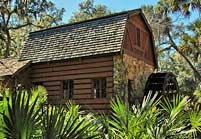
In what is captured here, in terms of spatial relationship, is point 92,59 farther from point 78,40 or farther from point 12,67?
point 12,67

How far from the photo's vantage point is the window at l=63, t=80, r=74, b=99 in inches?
592

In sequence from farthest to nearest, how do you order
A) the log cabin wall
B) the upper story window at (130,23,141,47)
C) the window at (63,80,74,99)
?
the upper story window at (130,23,141,47)
the window at (63,80,74,99)
the log cabin wall

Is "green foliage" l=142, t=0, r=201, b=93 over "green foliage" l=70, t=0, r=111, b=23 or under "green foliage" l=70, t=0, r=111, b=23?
under

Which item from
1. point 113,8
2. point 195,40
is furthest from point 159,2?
point 113,8

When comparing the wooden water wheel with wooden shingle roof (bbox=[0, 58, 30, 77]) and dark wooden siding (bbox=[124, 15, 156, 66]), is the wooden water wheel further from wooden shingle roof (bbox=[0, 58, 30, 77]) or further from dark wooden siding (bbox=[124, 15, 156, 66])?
wooden shingle roof (bbox=[0, 58, 30, 77])

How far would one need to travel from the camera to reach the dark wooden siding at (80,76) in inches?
537

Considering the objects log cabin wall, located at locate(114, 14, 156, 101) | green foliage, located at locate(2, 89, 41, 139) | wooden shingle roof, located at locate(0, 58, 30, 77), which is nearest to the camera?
green foliage, located at locate(2, 89, 41, 139)

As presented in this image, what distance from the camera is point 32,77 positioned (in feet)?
54.1

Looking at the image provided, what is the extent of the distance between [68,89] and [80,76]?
47.8 inches

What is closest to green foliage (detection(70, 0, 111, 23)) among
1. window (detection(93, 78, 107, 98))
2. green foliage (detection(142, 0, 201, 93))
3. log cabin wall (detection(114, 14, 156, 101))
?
green foliage (detection(142, 0, 201, 93))

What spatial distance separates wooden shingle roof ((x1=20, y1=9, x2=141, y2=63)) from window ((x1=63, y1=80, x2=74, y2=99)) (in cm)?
139

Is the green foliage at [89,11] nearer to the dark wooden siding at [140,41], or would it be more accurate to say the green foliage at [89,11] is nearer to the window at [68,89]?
the dark wooden siding at [140,41]

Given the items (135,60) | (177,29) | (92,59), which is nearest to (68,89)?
(92,59)

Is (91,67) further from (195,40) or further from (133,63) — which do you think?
(195,40)
